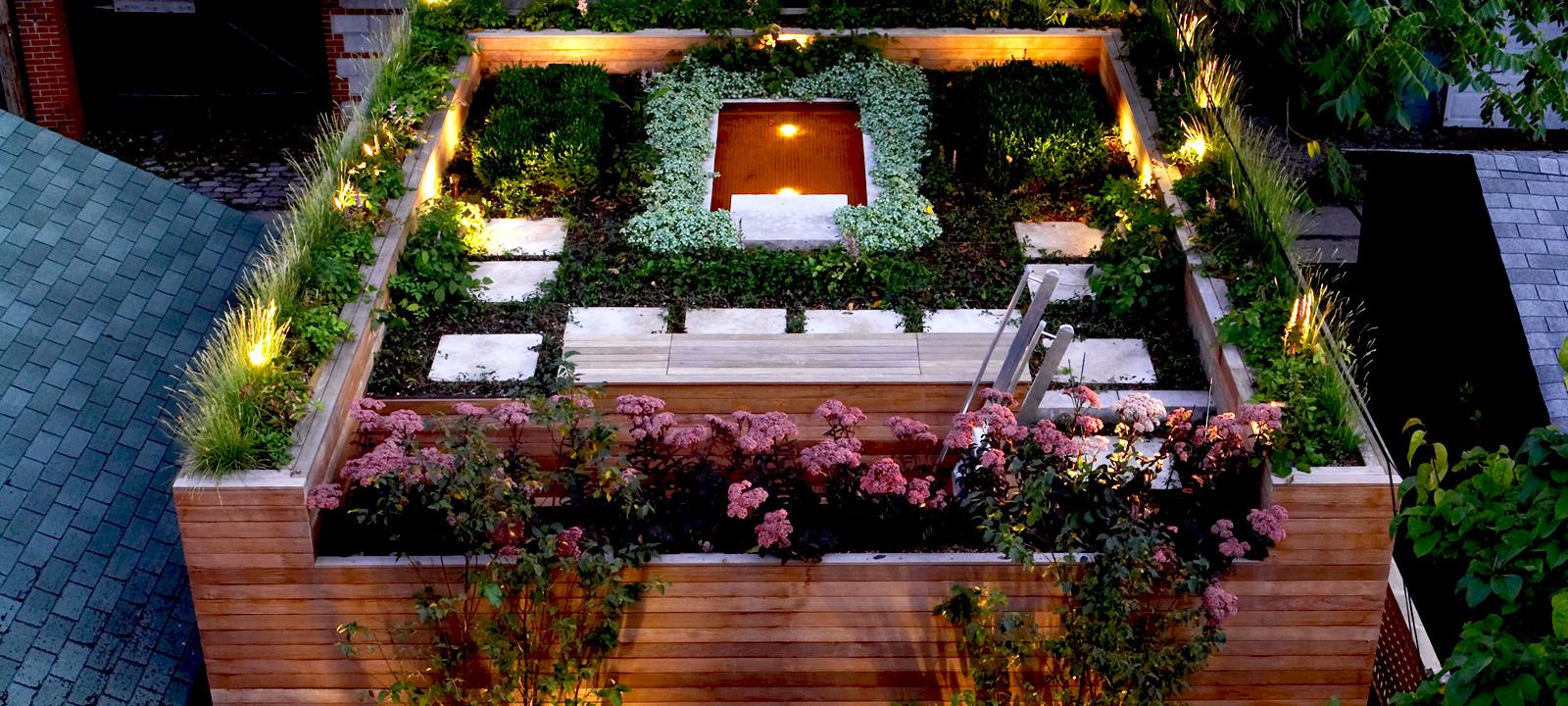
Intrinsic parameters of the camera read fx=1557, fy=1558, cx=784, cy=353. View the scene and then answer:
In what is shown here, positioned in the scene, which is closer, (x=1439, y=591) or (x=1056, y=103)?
(x=1439, y=591)

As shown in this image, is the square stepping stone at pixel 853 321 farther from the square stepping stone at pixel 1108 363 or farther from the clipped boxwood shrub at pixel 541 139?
the clipped boxwood shrub at pixel 541 139

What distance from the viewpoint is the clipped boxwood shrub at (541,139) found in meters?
8.23

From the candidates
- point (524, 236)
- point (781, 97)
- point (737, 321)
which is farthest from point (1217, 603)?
point (781, 97)

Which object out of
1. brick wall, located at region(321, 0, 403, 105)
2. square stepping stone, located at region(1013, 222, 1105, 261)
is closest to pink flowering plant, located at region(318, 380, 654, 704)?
square stepping stone, located at region(1013, 222, 1105, 261)

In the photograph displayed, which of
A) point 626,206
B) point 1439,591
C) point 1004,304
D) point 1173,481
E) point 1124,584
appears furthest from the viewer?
point 626,206

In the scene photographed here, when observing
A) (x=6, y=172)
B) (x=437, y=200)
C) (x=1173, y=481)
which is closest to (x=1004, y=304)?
(x=1173, y=481)

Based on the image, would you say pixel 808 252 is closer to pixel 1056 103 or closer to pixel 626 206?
pixel 626 206

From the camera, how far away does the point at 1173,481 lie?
5785mm

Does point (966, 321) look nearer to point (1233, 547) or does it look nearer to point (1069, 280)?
point (1069, 280)

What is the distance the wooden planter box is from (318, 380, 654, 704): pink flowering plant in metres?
0.11

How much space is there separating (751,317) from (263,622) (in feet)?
8.59

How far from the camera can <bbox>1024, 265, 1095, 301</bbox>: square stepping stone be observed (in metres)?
7.39

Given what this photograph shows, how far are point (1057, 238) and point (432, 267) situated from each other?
3091mm

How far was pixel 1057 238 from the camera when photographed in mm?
7879
